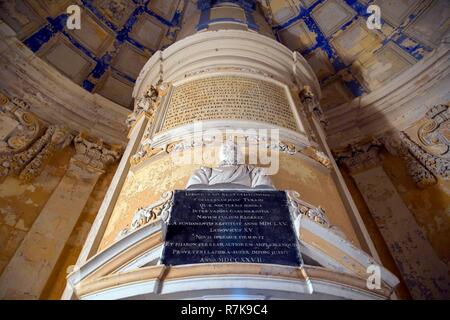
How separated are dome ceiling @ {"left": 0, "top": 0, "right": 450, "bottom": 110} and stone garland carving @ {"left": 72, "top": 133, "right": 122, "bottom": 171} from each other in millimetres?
1815

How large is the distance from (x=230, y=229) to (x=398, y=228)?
384 cm

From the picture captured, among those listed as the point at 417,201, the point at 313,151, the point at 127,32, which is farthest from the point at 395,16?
the point at 127,32

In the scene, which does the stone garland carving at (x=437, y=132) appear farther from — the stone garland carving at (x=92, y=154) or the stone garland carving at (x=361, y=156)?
the stone garland carving at (x=92, y=154)

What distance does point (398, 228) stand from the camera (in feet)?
16.8

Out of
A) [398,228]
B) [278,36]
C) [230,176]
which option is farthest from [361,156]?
[278,36]

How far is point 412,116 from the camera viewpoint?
6203 mm

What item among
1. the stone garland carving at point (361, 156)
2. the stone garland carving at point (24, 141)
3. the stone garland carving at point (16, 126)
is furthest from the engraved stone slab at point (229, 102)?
the stone garland carving at point (16, 126)

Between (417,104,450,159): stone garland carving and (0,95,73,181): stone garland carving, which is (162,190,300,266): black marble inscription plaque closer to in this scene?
(0,95,73,181): stone garland carving

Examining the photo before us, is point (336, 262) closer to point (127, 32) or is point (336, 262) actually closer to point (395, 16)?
point (395, 16)

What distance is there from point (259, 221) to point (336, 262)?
66cm

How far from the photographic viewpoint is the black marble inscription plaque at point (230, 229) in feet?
7.47

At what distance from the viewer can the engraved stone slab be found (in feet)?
13.1

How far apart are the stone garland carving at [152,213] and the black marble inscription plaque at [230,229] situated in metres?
0.06

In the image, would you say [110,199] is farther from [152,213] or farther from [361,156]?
[361,156]
